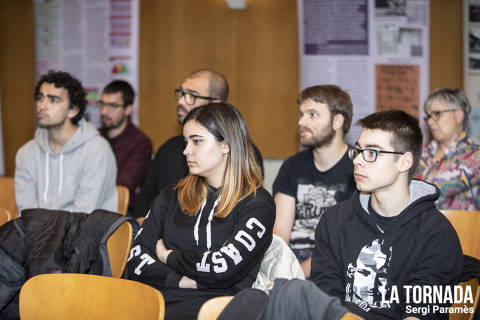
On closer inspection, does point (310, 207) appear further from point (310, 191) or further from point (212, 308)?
point (212, 308)

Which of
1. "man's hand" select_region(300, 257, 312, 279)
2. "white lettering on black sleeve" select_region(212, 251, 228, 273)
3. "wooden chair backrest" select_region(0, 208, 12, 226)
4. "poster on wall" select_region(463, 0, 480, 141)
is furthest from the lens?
"poster on wall" select_region(463, 0, 480, 141)

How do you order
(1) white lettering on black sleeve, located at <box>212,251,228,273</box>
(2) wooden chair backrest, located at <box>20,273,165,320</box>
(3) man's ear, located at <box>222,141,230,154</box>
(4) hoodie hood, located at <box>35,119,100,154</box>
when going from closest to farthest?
1. (2) wooden chair backrest, located at <box>20,273,165,320</box>
2. (1) white lettering on black sleeve, located at <box>212,251,228,273</box>
3. (3) man's ear, located at <box>222,141,230,154</box>
4. (4) hoodie hood, located at <box>35,119,100,154</box>

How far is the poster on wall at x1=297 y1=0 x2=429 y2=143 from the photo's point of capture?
4080 millimetres

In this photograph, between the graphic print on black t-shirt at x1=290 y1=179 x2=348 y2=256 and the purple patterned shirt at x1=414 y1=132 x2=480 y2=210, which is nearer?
the graphic print on black t-shirt at x1=290 y1=179 x2=348 y2=256

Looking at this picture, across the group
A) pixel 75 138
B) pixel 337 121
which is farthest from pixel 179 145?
pixel 337 121

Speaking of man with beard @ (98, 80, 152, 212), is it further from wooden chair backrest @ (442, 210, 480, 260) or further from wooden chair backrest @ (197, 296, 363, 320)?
wooden chair backrest @ (197, 296, 363, 320)

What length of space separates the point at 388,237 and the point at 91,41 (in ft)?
12.5

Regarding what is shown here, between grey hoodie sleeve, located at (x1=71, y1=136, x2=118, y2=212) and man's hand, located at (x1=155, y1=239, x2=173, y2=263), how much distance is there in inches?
41.5

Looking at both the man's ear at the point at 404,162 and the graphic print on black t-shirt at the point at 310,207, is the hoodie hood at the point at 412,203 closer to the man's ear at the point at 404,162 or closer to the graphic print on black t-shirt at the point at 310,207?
the man's ear at the point at 404,162

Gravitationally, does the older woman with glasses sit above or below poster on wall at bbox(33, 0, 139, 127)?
below

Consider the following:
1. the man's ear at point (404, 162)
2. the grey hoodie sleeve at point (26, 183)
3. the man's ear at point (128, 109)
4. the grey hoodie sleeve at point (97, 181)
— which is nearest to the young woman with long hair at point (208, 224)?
the man's ear at point (404, 162)

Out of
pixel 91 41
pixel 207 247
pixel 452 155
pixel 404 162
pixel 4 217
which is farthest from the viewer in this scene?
pixel 91 41

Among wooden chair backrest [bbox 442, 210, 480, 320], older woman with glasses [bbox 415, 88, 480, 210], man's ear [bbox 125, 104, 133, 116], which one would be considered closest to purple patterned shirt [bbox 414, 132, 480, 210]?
older woman with glasses [bbox 415, 88, 480, 210]

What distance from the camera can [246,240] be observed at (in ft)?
7.07
